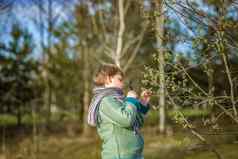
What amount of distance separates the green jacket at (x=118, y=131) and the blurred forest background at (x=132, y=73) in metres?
0.37

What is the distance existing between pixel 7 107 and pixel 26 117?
102 inches

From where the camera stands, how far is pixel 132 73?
25094 mm

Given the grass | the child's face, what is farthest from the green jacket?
the grass

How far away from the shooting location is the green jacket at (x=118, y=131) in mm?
5375

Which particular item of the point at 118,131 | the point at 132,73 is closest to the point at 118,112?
the point at 118,131

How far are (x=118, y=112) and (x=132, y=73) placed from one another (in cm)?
1975

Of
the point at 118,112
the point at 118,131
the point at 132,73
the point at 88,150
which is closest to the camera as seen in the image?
the point at 118,112

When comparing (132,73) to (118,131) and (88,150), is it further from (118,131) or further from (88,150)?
(118,131)

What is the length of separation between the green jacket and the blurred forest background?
375 millimetres

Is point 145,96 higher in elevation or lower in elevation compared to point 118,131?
higher

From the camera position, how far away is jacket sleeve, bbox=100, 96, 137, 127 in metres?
5.32

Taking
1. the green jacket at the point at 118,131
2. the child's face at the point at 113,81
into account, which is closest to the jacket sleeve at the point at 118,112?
the green jacket at the point at 118,131

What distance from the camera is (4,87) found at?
105 ft

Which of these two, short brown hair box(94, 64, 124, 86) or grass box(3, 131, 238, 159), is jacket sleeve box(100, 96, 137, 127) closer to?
short brown hair box(94, 64, 124, 86)
